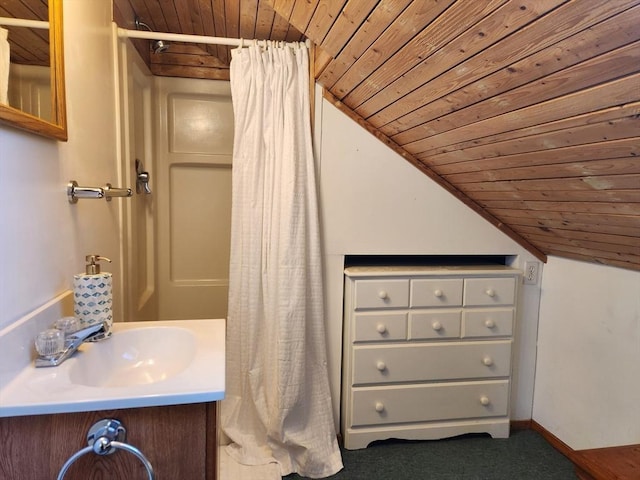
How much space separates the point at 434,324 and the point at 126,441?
150 centimetres

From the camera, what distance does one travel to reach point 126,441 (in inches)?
28.9

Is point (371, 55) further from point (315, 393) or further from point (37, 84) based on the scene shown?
point (315, 393)

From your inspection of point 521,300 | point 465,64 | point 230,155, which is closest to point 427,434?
point 521,300

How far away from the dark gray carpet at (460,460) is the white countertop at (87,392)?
48.4 inches

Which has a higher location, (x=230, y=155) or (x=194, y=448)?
(x=230, y=155)

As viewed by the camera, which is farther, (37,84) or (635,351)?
(635,351)

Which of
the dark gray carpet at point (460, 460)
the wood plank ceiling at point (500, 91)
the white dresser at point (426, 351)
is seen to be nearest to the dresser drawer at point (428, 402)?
the white dresser at point (426, 351)

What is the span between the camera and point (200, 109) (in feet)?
7.64

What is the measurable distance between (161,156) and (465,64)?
1.79 metres

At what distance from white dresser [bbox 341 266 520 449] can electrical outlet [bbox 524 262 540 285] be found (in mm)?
123

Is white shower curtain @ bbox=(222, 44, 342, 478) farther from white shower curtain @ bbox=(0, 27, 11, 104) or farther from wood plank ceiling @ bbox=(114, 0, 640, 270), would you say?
white shower curtain @ bbox=(0, 27, 11, 104)

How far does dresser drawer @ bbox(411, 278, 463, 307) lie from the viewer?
1.90m

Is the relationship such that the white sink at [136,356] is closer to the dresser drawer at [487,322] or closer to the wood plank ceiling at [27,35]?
the wood plank ceiling at [27,35]

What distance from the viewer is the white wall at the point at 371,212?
6.11ft
